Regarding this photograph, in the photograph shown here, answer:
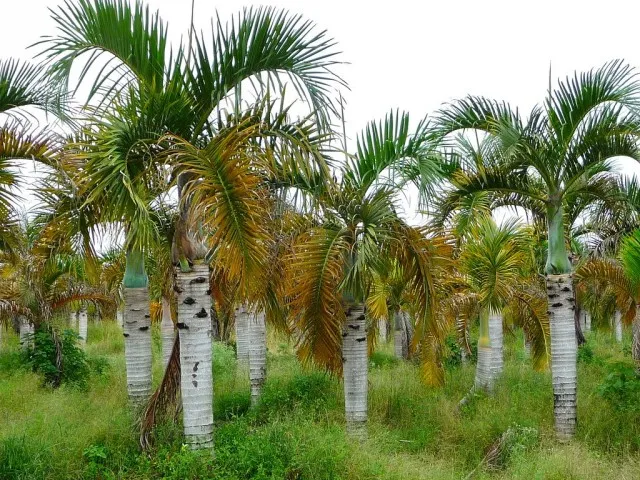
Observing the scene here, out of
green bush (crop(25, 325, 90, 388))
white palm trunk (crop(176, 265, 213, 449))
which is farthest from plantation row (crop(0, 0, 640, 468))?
green bush (crop(25, 325, 90, 388))

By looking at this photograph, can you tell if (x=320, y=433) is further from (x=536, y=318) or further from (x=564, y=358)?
(x=536, y=318)

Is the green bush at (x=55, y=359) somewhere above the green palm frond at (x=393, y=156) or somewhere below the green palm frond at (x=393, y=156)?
below

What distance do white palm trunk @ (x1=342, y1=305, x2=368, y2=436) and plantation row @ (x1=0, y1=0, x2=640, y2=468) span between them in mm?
23

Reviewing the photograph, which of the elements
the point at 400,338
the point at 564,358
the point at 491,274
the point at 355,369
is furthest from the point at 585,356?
the point at 355,369

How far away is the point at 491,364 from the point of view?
11750 millimetres

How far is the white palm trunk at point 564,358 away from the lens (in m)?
8.66

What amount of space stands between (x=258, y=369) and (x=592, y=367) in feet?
32.3

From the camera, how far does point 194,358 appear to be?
5.77 metres

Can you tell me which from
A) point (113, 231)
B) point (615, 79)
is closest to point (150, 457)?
point (113, 231)

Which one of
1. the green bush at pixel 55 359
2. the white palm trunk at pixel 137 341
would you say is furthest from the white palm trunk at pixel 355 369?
the green bush at pixel 55 359

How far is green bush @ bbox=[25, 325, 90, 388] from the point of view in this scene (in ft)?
43.9

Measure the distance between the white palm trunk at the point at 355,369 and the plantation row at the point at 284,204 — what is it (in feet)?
0.07

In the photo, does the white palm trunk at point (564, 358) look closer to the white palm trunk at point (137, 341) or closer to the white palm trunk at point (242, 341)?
the white palm trunk at point (137, 341)

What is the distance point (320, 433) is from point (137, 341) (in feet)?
9.16
